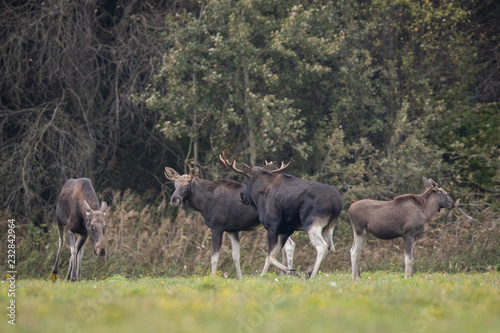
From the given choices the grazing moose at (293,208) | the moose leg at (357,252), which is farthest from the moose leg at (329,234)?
the moose leg at (357,252)

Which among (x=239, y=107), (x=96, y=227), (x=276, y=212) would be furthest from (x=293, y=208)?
(x=239, y=107)

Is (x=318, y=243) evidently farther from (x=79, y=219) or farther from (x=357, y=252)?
(x=79, y=219)

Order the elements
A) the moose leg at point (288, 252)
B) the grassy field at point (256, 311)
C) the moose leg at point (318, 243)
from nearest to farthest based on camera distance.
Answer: the grassy field at point (256, 311)
the moose leg at point (318, 243)
the moose leg at point (288, 252)

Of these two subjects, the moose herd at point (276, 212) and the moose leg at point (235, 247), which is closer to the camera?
the moose herd at point (276, 212)

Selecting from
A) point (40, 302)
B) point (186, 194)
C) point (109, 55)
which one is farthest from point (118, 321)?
point (109, 55)

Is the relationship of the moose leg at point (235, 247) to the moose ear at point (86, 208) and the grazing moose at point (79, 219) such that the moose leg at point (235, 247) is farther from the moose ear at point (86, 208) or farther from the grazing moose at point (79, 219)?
the moose ear at point (86, 208)

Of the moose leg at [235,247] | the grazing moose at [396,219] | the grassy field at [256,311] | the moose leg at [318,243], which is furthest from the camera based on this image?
the moose leg at [235,247]

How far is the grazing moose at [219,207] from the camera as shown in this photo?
626 inches

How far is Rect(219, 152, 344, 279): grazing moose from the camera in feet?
43.9

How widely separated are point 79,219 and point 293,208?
15.7ft

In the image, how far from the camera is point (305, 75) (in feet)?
80.0

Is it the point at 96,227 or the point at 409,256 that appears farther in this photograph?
the point at 409,256

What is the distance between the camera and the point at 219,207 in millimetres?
16109

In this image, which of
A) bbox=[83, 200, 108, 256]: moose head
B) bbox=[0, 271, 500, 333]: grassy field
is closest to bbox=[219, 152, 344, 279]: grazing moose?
bbox=[83, 200, 108, 256]: moose head
